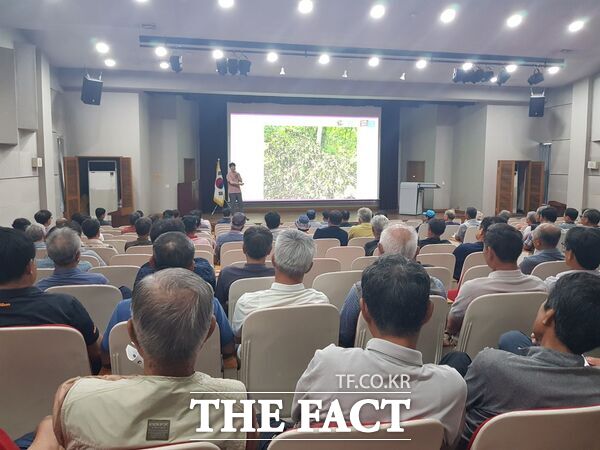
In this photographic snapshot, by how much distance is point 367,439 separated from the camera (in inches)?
44.9

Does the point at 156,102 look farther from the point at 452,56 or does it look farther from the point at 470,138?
the point at 470,138

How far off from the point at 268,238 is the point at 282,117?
10874 mm

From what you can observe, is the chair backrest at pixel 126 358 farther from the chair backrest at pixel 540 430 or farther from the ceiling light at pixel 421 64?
the ceiling light at pixel 421 64

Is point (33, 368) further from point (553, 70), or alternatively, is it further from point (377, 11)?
point (553, 70)

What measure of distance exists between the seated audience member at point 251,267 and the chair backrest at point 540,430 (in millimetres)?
1937

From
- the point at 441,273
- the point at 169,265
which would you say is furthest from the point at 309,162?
the point at 169,265

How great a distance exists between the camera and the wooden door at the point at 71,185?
1064 centimetres

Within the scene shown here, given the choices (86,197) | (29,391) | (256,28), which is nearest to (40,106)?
(86,197)

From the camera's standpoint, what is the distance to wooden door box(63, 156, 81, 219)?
34.9 feet

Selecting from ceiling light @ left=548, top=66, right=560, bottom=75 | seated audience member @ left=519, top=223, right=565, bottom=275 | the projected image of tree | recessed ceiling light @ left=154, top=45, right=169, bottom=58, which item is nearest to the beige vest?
seated audience member @ left=519, top=223, right=565, bottom=275

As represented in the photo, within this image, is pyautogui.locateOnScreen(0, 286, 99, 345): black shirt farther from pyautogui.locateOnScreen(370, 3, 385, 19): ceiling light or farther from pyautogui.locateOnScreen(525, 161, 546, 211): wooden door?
pyautogui.locateOnScreen(525, 161, 546, 211): wooden door

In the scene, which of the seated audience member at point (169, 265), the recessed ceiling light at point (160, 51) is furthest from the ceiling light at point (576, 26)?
the seated audience member at point (169, 265)

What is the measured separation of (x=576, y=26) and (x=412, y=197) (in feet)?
19.7

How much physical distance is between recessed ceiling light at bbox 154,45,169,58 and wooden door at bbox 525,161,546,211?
973cm
